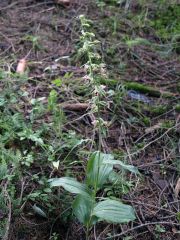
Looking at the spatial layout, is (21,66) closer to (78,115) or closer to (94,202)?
(78,115)

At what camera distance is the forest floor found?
2.35 m

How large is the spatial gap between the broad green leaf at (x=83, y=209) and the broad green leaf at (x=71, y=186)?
37 mm

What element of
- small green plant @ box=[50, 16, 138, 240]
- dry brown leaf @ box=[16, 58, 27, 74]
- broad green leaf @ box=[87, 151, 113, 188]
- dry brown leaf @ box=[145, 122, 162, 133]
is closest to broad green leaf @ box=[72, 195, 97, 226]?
small green plant @ box=[50, 16, 138, 240]

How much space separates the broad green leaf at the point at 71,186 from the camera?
2.13 meters

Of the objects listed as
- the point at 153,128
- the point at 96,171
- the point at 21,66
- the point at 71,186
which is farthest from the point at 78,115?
the point at 71,186

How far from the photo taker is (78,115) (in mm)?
3299

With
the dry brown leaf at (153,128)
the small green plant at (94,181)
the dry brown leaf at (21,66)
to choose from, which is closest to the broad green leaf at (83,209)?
the small green plant at (94,181)

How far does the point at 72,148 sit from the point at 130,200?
0.55m

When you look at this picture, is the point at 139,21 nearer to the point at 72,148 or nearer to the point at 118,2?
the point at 118,2

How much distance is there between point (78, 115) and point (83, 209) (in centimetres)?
125

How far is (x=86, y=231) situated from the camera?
226 cm

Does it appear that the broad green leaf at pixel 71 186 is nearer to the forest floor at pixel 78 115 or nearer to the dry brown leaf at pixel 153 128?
the forest floor at pixel 78 115

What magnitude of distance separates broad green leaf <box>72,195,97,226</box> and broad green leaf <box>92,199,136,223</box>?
4cm

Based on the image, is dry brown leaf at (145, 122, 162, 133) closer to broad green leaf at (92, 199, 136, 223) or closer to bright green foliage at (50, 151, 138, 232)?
bright green foliage at (50, 151, 138, 232)
